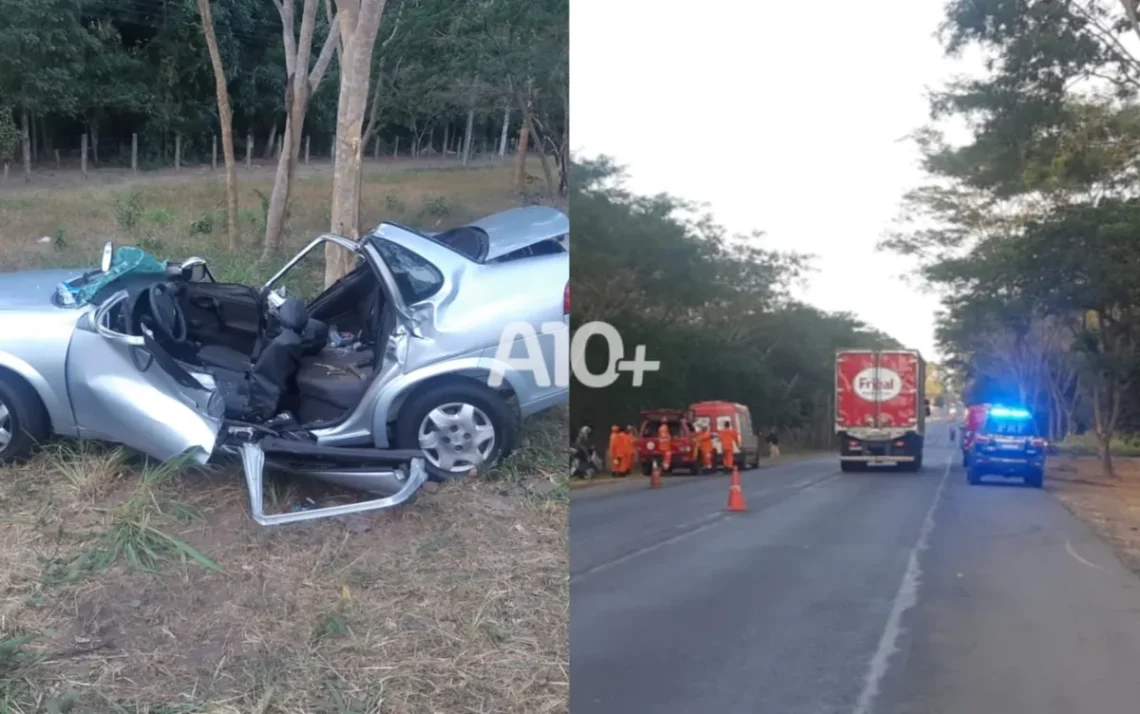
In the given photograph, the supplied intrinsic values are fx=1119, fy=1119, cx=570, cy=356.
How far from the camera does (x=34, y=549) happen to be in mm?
3852

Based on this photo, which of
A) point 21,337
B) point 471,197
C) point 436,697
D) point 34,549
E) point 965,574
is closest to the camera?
point 965,574

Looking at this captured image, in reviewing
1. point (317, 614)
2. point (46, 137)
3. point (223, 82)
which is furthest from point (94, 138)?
point (317, 614)

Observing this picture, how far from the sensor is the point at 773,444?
172cm

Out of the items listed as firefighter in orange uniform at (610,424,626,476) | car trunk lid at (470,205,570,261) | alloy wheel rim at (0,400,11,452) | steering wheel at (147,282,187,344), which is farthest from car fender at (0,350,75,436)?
firefighter in orange uniform at (610,424,626,476)

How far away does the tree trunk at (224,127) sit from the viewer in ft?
14.3

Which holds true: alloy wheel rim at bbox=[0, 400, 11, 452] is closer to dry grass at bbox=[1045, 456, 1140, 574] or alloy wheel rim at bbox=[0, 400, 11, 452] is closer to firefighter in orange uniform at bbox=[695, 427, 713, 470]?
firefighter in orange uniform at bbox=[695, 427, 713, 470]

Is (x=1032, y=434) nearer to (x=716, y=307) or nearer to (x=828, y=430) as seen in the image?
(x=828, y=430)

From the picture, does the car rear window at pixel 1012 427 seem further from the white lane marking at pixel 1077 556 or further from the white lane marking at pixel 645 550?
the white lane marking at pixel 645 550

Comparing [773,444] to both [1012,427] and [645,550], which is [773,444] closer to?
[645,550]

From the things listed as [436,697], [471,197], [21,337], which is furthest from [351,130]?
[436,697]

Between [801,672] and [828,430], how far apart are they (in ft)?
1.24

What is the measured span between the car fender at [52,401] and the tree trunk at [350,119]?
110cm

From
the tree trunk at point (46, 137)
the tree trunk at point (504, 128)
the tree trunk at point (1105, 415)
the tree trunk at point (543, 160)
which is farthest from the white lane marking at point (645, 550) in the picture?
the tree trunk at point (46, 137)

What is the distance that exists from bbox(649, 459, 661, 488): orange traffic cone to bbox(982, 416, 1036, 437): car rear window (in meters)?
0.51
